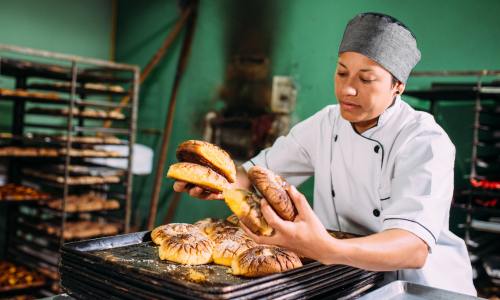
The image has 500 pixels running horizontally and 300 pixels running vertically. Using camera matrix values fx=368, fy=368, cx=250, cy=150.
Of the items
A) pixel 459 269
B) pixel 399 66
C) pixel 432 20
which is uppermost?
pixel 432 20

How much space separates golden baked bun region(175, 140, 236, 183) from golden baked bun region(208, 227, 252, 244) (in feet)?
0.76

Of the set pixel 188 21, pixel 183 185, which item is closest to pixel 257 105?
pixel 188 21

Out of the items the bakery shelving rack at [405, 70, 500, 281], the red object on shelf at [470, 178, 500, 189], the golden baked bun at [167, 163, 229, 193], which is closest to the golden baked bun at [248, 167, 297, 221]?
the golden baked bun at [167, 163, 229, 193]

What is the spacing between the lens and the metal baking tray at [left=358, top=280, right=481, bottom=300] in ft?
4.11

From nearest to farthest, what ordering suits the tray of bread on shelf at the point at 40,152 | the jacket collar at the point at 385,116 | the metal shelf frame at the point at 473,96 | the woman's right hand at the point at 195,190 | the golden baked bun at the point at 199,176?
the golden baked bun at the point at 199,176 < the woman's right hand at the point at 195,190 < the jacket collar at the point at 385,116 < the metal shelf frame at the point at 473,96 < the tray of bread on shelf at the point at 40,152

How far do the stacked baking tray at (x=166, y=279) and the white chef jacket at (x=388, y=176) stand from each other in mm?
261

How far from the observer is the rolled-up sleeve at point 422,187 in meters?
1.23

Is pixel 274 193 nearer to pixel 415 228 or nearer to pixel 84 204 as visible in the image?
pixel 415 228

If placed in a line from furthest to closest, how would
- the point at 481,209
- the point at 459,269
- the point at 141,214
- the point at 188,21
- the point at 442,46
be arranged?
the point at 141,214 < the point at 188,21 < the point at 442,46 < the point at 481,209 < the point at 459,269

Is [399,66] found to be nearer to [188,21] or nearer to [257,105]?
[257,105]

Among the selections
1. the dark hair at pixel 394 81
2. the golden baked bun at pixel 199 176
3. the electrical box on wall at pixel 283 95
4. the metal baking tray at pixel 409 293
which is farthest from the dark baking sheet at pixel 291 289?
the electrical box on wall at pixel 283 95

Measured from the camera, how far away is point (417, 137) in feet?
4.83

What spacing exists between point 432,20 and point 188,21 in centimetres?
320

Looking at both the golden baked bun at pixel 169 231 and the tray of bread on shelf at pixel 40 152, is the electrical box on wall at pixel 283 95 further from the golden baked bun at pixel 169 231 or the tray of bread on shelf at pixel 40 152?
the golden baked bun at pixel 169 231
